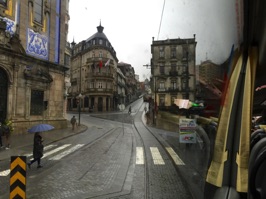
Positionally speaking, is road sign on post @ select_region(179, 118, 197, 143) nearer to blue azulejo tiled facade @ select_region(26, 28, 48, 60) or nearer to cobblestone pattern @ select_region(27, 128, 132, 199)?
cobblestone pattern @ select_region(27, 128, 132, 199)

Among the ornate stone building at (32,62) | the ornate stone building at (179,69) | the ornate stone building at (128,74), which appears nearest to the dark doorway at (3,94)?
the ornate stone building at (32,62)

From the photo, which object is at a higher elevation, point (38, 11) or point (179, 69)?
point (38, 11)

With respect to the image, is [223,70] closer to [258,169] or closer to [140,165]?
[258,169]

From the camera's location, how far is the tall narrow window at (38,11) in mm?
26109

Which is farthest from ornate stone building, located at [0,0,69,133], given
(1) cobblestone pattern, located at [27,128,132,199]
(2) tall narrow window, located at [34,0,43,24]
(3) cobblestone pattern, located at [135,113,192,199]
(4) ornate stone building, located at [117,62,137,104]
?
(3) cobblestone pattern, located at [135,113,192,199]

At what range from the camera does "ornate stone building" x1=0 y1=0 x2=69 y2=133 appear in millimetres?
22719

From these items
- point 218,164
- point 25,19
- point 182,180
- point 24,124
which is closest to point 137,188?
point 182,180

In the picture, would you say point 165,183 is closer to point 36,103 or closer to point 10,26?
point 10,26

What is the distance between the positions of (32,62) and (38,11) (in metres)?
4.56

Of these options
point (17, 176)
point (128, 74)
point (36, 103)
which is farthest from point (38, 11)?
point (17, 176)

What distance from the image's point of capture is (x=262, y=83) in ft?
8.54

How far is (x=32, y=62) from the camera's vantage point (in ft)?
83.8

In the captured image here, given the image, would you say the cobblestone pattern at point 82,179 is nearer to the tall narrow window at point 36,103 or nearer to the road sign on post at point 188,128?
the road sign on post at point 188,128

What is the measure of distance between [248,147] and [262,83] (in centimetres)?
64
